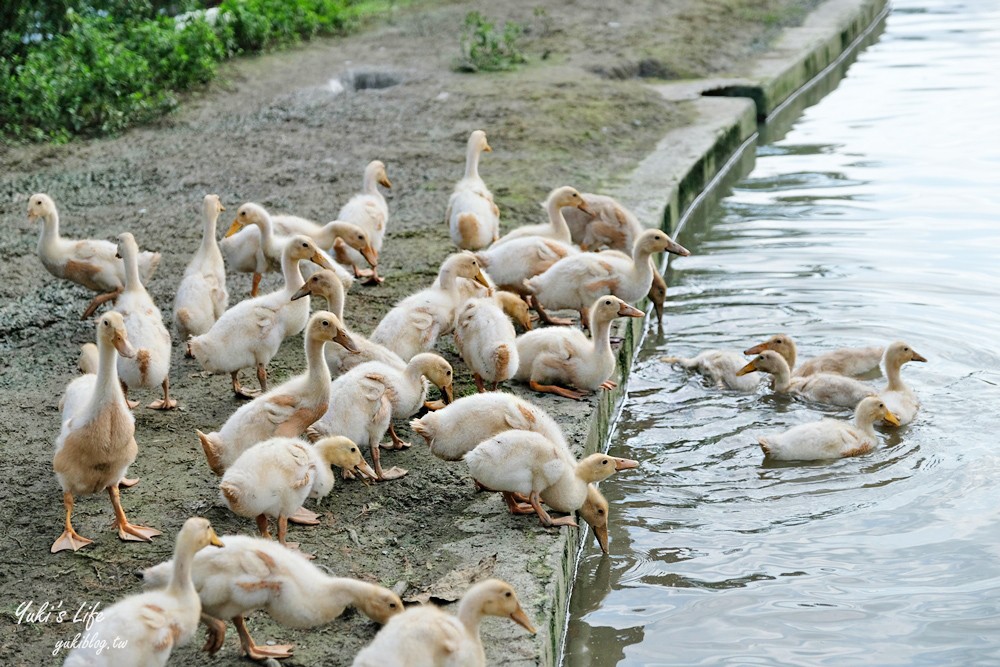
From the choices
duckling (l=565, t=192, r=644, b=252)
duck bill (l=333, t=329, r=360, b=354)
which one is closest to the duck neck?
duckling (l=565, t=192, r=644, b=252)

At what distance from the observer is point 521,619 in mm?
4082

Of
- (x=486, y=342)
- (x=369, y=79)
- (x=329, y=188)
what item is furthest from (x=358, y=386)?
(x=369, y=79)

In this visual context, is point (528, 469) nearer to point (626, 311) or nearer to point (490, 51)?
point (626, 311)

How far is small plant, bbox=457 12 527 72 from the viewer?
1369 centimetres

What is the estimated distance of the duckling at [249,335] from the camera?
6.19 meters

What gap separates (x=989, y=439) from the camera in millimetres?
6340

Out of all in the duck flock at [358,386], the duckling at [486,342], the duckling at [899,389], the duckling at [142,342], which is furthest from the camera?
the duckling at [899,389]

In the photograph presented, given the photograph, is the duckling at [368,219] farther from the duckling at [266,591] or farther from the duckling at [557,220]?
the duckling at [266,591]

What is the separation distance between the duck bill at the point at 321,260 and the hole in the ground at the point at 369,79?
7.09 m

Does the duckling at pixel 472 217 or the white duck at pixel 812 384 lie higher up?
the duckling at pixel 472 217

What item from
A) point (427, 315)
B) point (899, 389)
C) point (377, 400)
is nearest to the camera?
point (377, 400)

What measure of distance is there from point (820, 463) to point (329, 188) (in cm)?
510

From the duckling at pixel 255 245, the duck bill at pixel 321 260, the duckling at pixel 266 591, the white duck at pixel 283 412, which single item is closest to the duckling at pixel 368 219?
the duckling at pixel 255 245

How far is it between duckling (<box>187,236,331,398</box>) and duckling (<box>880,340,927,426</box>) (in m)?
3.26
